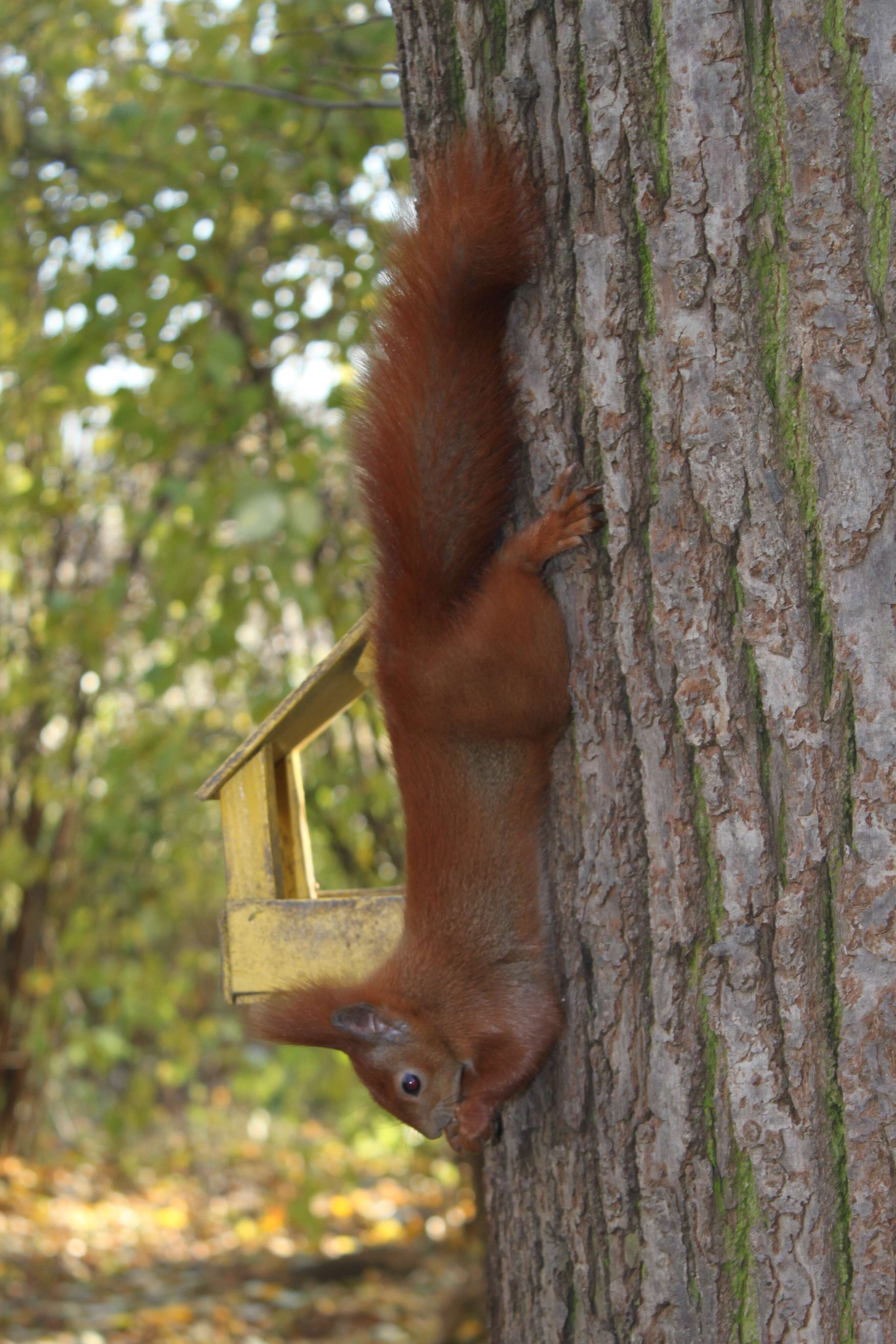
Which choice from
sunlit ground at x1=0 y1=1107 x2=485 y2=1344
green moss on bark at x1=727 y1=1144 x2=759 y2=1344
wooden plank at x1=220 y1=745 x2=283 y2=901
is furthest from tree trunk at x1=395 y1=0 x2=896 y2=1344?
sunlit ground at x1=0 y1=1107 x2=485 y2=1344

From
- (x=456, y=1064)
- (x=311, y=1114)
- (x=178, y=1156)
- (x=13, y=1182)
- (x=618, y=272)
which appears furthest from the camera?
(x=311, y=1114)

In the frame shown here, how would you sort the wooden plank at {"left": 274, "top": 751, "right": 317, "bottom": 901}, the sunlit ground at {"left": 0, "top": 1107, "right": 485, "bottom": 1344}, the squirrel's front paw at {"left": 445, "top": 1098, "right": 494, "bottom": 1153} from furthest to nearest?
the sunlit ground at {"left": 0, "top": 1107, "right": 485, "bottom": 1344} < the wooden plank at {"left": 274, "top": 751, "right": 317, "bottom": 901} < the squirrel's front paw at {"left": 445, "top": 1098, "right": 494, "bottom": 1153}

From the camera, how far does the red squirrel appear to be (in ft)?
3.66

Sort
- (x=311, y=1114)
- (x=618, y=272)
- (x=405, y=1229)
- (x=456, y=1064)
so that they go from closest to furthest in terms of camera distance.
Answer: (x=618, y=272), (x=456, y=1064), (x=405, y=1229), (x=311, y=1114)

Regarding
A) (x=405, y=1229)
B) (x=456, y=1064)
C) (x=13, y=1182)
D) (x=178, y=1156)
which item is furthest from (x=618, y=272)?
(x=178, y=1156)

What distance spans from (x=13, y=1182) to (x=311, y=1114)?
1864mm

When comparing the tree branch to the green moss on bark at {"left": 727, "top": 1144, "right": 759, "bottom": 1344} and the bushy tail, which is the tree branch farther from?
the green moss on bark at {"left": 727, "top": 1144, "right": 759, "bottom": 1344}

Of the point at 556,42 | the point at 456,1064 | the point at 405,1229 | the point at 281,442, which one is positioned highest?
the point at 281,442

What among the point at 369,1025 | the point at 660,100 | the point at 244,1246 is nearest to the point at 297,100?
the point at 660,100

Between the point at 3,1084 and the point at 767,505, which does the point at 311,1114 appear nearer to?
the point at 3,1084

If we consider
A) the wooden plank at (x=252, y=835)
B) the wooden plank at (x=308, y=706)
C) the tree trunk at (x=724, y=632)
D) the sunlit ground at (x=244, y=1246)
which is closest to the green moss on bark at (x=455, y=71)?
the tree trunk at (x=724, y=632)

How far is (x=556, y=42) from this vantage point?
1.07 metres

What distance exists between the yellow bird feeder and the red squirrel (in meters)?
0.05

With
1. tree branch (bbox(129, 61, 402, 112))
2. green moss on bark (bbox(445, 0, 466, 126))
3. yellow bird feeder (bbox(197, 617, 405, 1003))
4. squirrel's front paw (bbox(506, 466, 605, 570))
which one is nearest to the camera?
squirrel's front paw (bbox(506, 466, 605, 570))
